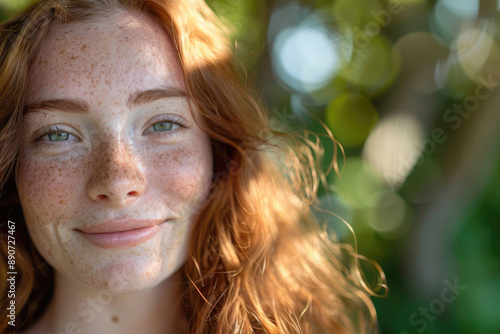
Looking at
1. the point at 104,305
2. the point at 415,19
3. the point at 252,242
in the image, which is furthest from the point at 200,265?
the point at 415,19

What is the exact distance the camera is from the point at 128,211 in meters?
1.18

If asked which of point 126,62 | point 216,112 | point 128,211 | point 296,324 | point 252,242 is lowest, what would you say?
point 296,324

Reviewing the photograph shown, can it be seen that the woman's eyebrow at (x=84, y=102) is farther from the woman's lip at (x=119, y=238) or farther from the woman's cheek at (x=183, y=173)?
the woman's lip at (x=119, y=238)

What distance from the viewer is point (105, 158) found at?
1162 millimetres

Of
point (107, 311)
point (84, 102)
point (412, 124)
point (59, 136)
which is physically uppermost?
point (84, 102)

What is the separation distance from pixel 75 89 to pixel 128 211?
0.31 metres

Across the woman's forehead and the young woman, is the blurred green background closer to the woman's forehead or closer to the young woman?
the young woman

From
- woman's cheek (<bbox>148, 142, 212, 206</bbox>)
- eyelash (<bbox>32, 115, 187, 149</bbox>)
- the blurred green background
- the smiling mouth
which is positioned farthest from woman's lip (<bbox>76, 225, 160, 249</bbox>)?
the blurred green background

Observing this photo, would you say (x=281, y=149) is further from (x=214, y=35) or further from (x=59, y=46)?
(x=59, y=46)

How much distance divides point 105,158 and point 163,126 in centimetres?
18

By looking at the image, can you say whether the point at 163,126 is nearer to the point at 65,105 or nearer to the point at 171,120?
the point at 171,120

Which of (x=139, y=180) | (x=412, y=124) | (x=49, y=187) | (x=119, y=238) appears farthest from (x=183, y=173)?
(x=412, y=124)

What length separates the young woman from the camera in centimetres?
119

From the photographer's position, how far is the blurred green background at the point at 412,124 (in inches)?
80.4
